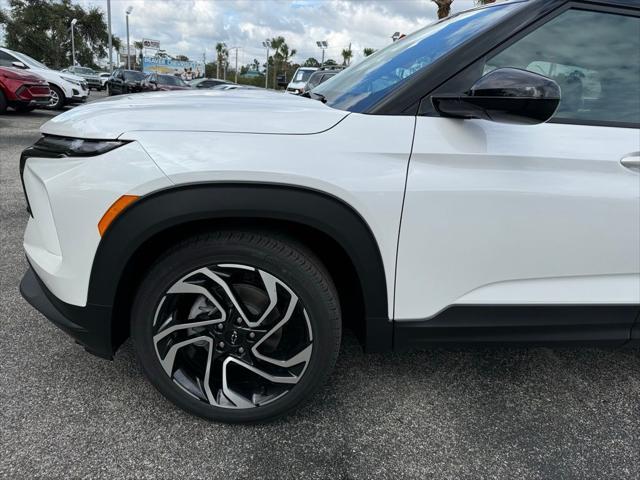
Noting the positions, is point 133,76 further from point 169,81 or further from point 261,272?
point 261,272

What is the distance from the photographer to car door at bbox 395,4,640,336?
167cm

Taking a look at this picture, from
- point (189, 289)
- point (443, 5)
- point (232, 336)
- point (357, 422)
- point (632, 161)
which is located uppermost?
point (443, 5)

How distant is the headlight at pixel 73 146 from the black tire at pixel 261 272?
0.42m

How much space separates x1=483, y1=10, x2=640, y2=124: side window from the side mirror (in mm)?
245

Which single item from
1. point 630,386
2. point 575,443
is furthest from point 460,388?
point 630,386

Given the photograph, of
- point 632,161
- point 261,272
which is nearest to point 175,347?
point 261,272

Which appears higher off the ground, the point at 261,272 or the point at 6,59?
the point at 6,59

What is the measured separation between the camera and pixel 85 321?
1.75m

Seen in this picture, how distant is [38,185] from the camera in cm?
177

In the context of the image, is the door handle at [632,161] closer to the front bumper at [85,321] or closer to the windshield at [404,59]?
the windshield at [404,59]

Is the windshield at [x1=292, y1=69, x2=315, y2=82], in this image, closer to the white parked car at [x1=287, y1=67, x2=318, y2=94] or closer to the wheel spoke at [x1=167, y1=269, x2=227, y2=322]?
the white parked car at [x1=287, y1=67, x2=318, y2=94]

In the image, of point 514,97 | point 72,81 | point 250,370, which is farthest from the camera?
point 72,81

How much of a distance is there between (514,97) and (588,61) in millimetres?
627

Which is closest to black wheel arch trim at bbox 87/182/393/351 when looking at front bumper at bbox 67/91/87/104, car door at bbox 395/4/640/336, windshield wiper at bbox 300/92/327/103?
car door at bbox 395/4/640/336
